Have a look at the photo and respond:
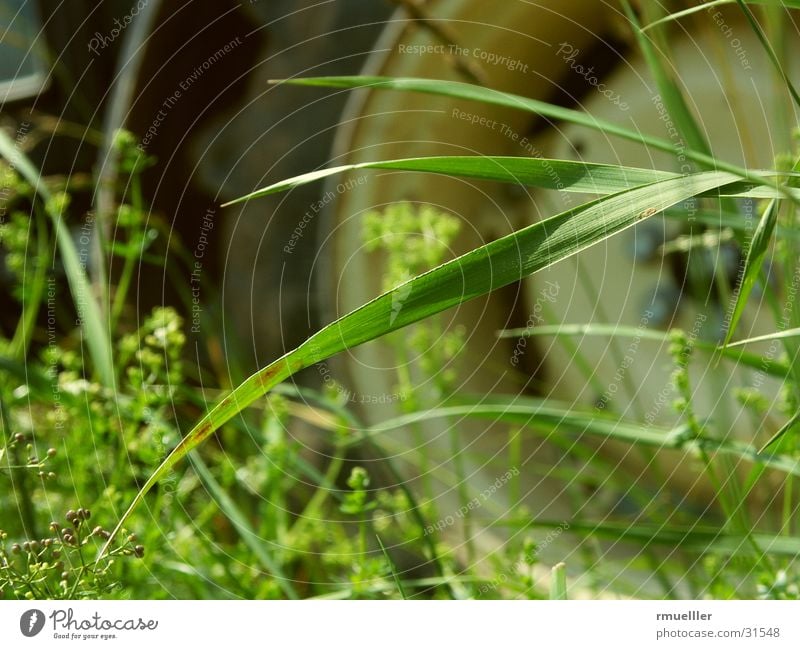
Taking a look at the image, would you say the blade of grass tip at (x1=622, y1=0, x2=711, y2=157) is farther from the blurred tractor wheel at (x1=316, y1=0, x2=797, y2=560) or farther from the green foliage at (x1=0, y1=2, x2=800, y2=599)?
the blurred tractor wheel at (x1=316, y1=0, x2=797, y2=560)

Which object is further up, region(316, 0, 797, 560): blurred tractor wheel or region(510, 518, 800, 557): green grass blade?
region(316, 0, 797, 560): blurred tractor wheel

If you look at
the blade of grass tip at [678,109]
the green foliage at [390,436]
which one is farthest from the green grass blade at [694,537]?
the blade of grass tip at [678,109]

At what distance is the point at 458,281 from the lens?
1.58ft

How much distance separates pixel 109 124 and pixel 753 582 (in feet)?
3.33

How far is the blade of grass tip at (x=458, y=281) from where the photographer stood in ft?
1.55

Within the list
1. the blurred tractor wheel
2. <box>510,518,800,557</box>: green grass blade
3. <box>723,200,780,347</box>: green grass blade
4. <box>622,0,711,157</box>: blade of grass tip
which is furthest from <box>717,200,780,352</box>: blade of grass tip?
the blurred tractor wheel

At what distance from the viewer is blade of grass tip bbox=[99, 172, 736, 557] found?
473mm

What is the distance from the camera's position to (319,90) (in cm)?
147

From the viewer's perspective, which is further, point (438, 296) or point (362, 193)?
point (362, 193)

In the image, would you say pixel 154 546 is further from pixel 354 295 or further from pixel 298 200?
pixel 298 200

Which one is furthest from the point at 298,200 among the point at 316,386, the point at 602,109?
the point at 602,109

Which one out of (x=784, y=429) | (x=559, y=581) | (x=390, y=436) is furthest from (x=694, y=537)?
(x=390, y=436)

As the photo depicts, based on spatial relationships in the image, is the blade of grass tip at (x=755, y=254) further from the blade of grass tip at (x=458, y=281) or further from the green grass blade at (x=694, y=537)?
the green grass blade at (x=694, y=537)
